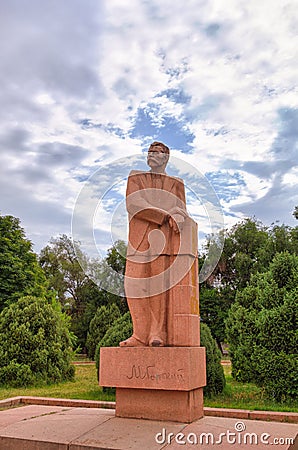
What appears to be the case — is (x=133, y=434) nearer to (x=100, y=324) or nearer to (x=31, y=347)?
(x=31, y=347)

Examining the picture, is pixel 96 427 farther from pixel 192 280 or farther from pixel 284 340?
pixel 284 340

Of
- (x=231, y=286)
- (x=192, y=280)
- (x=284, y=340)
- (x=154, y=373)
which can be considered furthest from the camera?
(x=231, y=286)

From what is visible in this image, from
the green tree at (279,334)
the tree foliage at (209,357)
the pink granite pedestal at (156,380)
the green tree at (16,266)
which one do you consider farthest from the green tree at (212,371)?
the green tree at (16,266)

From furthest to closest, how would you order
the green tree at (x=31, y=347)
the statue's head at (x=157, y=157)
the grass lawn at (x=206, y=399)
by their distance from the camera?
the green tree at (x=31, y=347) < the grass lawn at (x=206, y=399) < the statue's head at (x=157, y=157)

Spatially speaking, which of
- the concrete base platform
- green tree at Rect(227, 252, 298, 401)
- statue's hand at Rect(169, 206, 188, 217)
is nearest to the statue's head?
statue's hand at Rect(169, 206, 188, 217)

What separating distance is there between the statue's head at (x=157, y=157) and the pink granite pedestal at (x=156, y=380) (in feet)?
8.35

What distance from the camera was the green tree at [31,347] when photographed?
462 inches

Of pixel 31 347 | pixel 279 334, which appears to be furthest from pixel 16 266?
pixel 279 334

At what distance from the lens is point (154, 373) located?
5.40 meters

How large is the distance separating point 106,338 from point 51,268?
103ft

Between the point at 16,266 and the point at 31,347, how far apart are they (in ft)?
31.9

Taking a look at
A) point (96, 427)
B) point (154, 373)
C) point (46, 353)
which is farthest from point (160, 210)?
point (46, 353)
